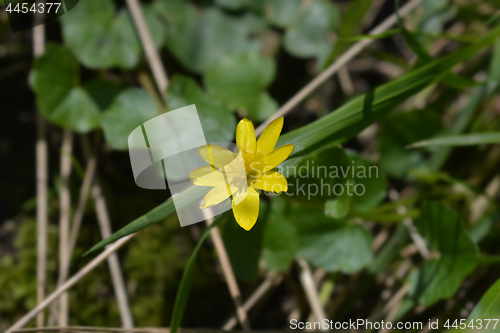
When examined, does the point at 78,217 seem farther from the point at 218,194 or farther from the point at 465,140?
the point at 465,140

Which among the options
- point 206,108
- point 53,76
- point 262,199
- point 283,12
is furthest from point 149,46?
point 262,199

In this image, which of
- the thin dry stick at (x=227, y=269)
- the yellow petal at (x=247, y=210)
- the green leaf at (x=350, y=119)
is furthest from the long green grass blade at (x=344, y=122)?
the thin dry stick at (x=227, y=269)

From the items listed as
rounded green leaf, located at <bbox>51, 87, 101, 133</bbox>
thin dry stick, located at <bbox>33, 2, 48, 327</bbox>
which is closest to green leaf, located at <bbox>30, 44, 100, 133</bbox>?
rounded green leaf, located at <bbox>51, 87, 101, 133</bbox>

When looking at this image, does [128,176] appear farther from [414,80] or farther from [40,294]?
[414,80]

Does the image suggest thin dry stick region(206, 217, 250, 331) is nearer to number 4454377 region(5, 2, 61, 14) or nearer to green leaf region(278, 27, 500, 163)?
green leaf region(278, 27, 500, 163)

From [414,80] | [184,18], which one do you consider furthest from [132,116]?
[414,80]

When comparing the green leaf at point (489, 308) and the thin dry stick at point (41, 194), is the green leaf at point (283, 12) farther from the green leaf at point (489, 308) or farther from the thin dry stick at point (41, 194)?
the green leaf at point (489, 308)
